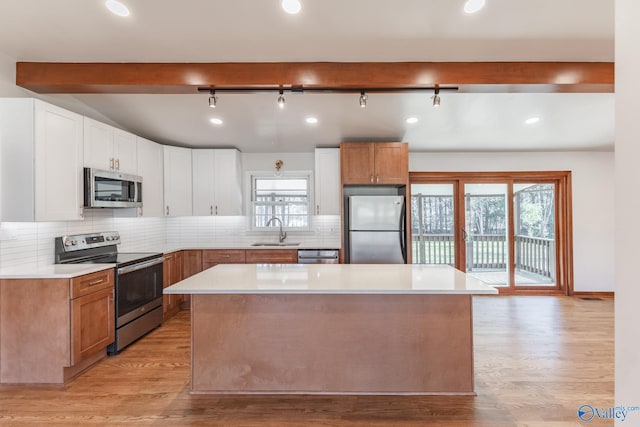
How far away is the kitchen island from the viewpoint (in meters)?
2.40

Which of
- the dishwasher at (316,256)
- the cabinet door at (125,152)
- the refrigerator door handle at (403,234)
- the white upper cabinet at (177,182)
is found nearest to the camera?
the cabinet door at (125,152)

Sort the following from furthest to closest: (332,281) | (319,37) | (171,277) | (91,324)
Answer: (171,277)
(91,324)
(319,37)
(332,281)

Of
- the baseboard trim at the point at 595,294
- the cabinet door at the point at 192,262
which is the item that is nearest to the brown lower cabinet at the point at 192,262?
the cabinet door at the point at 192,262

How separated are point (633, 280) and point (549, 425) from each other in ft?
5.65

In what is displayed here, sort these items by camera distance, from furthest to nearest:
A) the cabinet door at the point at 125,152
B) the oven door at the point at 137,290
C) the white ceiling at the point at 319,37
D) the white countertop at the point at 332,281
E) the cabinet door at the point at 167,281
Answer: the cabinet door at the point at 167,281, the cabinet door at the point at 125,152, the oven door at the point at 137,290, the white ceiling at the point at 319,37, the white countertop at the point at 332,281

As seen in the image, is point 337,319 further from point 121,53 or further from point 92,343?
point 121,53

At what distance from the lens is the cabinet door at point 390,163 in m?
4.62

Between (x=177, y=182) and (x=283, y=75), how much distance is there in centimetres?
274

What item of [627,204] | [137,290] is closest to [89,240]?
[137,290]

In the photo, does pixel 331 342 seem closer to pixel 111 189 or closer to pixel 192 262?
pixel 111 189

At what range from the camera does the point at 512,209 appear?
5398 mm

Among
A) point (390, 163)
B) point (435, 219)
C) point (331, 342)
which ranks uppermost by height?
point (390, 163)

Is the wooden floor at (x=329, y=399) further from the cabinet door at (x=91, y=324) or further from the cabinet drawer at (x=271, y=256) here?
the cabinet drawer at (x=271, y=256)

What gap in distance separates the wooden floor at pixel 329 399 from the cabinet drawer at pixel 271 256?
1.55 m
